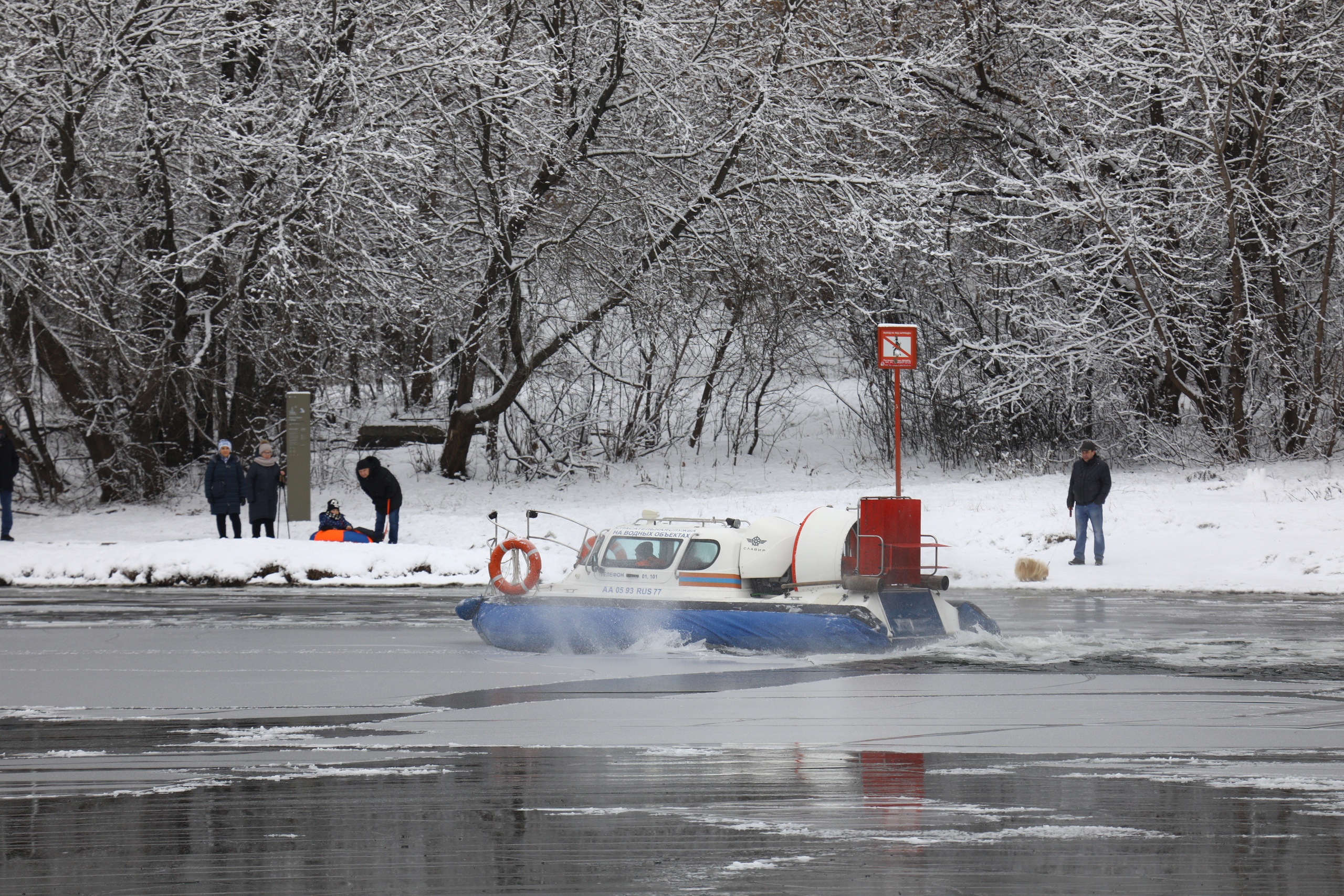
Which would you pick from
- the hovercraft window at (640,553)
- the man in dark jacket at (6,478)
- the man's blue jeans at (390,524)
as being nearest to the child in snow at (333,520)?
the man's blue jeans at (390,524)

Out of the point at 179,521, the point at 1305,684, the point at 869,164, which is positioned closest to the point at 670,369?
the point at 869,164

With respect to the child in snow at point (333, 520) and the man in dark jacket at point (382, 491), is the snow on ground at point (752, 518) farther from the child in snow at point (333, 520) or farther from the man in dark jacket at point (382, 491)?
the child in snow at point (333, 520)

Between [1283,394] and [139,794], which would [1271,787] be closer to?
[139,794]

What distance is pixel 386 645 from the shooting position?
12680 millimetres

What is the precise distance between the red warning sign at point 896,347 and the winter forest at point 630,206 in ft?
24.7

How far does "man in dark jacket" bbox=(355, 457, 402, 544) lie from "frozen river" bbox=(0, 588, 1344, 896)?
8054 mm

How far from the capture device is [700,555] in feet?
43.8

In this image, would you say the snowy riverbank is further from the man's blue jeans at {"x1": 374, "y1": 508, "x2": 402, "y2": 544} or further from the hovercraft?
the hovercraft

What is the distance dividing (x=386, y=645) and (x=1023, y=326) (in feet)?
66.9

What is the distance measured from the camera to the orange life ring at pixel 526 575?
529 inches

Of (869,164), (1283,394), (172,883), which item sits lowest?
(172,883)

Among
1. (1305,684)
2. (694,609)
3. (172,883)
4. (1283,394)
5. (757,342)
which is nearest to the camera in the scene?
(172,883)

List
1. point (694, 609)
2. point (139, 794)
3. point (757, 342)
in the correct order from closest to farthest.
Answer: point (139, 794), point (694, 609), point (757, 342)

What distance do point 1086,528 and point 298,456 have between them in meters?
11.5
